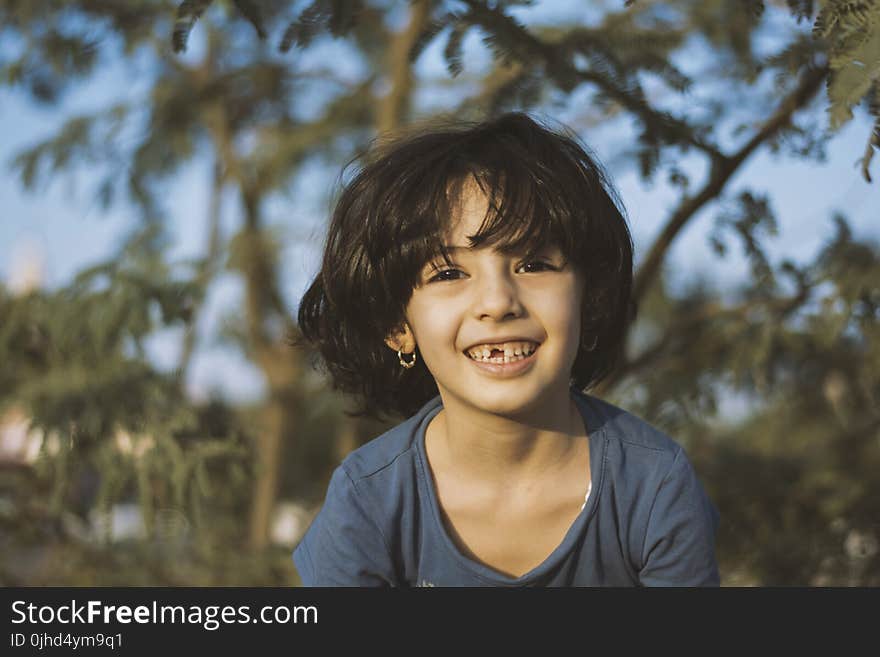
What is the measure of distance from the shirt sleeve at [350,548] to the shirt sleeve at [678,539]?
0.41 metres

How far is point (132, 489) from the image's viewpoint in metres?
2.89

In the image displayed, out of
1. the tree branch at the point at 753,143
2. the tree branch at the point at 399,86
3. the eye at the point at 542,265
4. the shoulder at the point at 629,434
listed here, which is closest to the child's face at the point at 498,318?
the eye at the point at 542,265

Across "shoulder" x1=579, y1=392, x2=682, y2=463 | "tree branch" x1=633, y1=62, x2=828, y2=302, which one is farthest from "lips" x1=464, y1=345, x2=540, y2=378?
"tree branch" x1=633, y1=62, x2=828, y2=302

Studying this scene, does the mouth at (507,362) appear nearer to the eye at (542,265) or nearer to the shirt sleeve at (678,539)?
the eye at (542,265)

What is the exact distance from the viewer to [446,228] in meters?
1.50

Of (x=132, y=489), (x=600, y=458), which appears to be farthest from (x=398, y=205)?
(x=132, y=489)

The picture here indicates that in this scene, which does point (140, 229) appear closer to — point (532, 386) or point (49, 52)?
point (49, 52)

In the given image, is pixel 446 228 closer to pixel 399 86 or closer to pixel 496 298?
pixel 496 298

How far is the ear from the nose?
262 millimetres

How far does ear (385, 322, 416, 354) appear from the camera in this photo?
168 centimetres

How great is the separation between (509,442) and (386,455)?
0.22 m

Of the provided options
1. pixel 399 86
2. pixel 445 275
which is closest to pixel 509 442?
pixel 445 275

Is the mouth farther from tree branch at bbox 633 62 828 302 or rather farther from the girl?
tree branch at bbox 633 62 828 302
